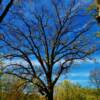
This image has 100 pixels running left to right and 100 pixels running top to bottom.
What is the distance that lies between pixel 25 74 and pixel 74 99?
121ft

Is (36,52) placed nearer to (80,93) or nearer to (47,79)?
(47,79)

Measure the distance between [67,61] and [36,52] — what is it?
3901 mm

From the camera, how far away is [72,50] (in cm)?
3875

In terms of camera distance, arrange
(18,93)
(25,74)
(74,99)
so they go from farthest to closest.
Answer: (74,99) → (25,74) → (18,93)

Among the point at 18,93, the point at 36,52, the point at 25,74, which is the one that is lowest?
the point at 18,93

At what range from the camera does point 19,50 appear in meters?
38.1

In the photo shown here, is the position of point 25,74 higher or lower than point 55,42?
lower

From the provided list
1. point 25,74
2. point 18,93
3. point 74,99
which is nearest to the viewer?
→ point 18,93

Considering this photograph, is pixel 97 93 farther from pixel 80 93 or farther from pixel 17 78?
pixel 17 78

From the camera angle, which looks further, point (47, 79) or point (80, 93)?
point (80, 93)

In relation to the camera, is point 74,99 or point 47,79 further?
point 74,99

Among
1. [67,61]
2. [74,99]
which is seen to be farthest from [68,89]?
[67,61]

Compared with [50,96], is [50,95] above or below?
above

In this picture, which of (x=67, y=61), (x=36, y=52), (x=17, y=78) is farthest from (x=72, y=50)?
(x=17, y=78)
